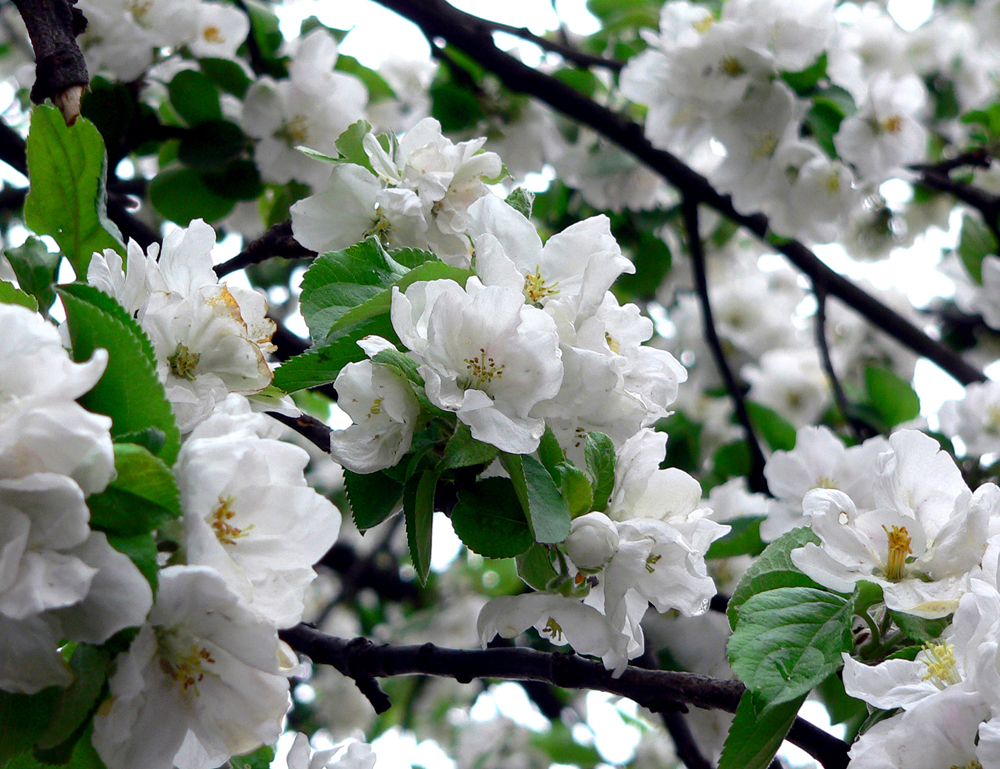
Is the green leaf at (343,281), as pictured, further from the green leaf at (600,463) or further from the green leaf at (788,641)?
the green leaf at (788,641)

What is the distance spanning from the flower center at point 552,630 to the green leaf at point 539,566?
Answer: 5 centimetres

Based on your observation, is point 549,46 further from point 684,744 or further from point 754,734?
point 754,734

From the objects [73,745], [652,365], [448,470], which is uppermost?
[652,365]

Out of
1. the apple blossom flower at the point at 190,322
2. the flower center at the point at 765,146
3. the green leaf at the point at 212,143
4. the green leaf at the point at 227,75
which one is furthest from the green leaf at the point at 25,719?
the flower center at the point at 765,146

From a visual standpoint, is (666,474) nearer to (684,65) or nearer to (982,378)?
(684,65)

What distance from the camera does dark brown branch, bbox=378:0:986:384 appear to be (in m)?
2.03

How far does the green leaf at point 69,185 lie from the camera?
2.80 ft

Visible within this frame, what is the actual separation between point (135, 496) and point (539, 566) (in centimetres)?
36

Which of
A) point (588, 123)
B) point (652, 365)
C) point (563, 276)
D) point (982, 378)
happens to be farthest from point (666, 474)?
point (982, 378)

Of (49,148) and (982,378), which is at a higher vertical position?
(49,148)

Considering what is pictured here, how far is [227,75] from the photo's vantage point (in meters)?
1.88

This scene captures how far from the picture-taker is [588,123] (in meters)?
2.14

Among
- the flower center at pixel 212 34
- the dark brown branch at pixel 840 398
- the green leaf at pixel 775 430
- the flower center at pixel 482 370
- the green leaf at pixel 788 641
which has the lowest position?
the green leaf at pixel 775 430

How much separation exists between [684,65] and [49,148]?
1.36 m
